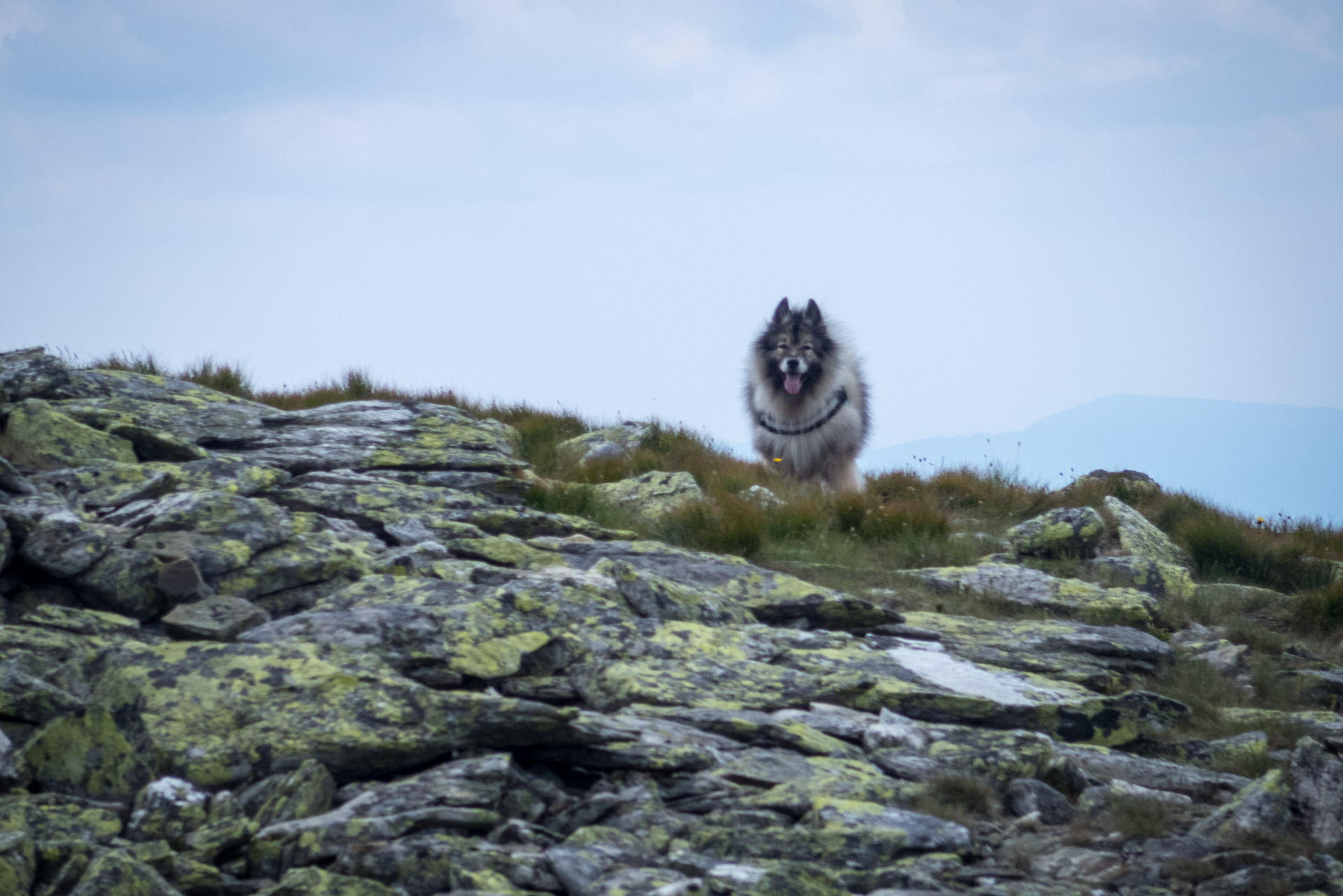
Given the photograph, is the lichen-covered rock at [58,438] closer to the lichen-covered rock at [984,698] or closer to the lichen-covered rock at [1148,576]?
the lichen-covered rock at [984,698]

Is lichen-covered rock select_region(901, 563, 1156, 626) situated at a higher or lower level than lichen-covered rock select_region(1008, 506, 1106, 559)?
lower

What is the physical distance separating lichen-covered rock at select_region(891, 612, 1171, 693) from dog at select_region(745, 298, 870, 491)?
6.10 metres

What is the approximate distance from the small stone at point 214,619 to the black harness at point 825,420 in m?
8.87

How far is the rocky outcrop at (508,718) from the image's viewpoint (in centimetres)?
325

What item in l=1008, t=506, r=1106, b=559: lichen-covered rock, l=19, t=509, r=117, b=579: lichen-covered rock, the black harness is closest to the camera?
l=19, t=509, r=117, b=579: lichen-covered rock

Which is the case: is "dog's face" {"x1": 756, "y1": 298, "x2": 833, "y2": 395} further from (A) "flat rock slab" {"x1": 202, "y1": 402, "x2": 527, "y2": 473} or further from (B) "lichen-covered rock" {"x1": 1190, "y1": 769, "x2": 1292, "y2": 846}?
(B) "lichen-covered rock" {"x1": 1190, "y1": 769, "x2": 1292, "y2": 846}

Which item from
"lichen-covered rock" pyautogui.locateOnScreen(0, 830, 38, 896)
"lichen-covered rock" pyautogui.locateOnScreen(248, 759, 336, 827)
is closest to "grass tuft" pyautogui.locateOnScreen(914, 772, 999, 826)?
"lichen-covered rock" pyautogui.locateOnScreen(248, 759, 336, 827)

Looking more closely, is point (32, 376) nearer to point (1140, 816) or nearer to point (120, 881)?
point (120, 881)

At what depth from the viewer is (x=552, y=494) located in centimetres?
819

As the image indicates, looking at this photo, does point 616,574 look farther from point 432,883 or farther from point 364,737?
point 432,883

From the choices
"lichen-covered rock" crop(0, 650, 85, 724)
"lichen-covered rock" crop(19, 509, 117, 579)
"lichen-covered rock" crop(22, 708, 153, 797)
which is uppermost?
"lichen-covered rock" crop(19, 509, 117, 579)

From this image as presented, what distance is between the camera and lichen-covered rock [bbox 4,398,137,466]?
6.61 meters

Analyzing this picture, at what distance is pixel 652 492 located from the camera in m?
9.24

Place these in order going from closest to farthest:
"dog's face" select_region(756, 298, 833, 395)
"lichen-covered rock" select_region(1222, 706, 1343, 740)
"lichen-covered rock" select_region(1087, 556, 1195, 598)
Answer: "lichen-covered rock" select_region(1222, 706, 1343, 740), "lichen-covered rock" select_region(1087, 556, 1195, 598), "dog's face" select_region(756, 298, 833, 395)
